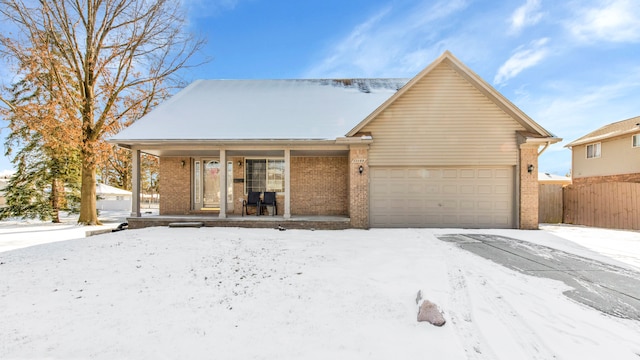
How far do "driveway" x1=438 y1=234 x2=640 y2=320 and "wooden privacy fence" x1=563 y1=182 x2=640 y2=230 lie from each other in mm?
6472

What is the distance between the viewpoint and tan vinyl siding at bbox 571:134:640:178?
13.9m

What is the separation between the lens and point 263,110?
1120 cm

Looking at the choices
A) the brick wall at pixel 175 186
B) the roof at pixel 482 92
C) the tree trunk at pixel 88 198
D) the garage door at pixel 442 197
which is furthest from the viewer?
the tree trunk at pixel 88 198

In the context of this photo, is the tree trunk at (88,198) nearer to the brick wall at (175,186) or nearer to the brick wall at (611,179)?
the brick wall at (175,186)

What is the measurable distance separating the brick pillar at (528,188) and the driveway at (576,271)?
7.94 feet

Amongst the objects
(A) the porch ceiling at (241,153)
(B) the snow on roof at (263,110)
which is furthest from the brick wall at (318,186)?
(B) the snow on roof at (263,110)

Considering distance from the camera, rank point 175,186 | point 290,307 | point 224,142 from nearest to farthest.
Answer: point 290,307
point 224,142
point 175,186

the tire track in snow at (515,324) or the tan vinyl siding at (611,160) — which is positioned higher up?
the tan vinyl siding at (611,160)

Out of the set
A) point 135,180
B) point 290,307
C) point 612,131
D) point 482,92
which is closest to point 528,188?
point 482,92

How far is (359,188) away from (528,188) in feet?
18.2

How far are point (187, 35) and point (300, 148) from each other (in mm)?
10178

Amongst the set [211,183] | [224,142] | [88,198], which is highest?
[224,142]

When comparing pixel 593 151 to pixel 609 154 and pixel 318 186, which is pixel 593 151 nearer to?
pixel 609 154

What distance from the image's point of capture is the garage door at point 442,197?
9.39 meters
